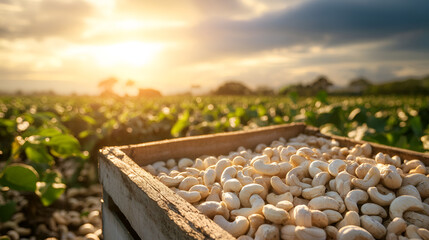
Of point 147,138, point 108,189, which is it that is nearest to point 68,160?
point 147,138

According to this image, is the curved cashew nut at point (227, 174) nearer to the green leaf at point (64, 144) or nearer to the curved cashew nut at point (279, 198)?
the curved cashew nut at point (279, 198)

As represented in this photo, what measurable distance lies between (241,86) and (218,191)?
2800 centimetres

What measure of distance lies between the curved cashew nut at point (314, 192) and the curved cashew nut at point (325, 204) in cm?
7

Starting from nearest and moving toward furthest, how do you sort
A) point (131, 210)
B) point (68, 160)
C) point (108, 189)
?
point (131, 210) < point (108, 189) < point (68, 160)

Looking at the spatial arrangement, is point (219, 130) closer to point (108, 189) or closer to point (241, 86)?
point (108, 189)

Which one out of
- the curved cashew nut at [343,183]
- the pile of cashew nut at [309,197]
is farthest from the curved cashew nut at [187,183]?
the curved cashew nut at [343,183]

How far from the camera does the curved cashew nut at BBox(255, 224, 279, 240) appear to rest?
0.89 metres

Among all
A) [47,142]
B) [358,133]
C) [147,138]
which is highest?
[47,142]

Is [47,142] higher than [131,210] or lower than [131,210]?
higher

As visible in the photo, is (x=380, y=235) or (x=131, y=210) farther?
(x=131, y=210)

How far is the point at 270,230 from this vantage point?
90cm

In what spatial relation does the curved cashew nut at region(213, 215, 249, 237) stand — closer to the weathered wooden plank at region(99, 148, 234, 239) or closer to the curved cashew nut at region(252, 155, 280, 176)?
the weathered wooden plank at region(99, 148, 234, 239)

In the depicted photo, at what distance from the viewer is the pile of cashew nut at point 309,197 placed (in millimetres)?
928

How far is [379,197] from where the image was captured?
42.0 inches
